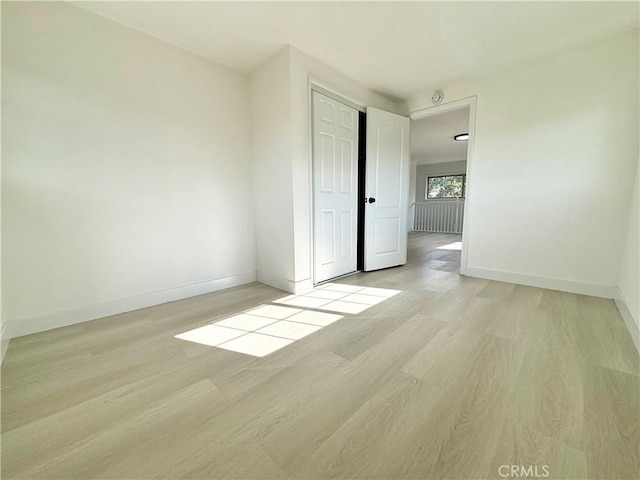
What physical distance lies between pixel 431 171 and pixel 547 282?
7156mm

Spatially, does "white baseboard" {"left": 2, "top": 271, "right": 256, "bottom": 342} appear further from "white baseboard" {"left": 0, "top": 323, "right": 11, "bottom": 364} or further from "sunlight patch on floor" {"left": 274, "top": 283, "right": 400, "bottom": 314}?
"sunlight patch on floor" {"left": 274, "top": 283, "right": 400, "bottom": 314}

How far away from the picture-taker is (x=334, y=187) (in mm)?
2924

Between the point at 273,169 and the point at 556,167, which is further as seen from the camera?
the point at 273,169

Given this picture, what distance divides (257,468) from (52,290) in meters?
2.05

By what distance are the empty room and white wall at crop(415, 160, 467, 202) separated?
590 centimetres

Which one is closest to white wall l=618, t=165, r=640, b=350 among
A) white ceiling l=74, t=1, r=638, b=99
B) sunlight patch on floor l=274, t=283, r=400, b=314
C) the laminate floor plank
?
the laminate floor plank

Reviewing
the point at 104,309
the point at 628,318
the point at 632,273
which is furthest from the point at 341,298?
the point at 632,273

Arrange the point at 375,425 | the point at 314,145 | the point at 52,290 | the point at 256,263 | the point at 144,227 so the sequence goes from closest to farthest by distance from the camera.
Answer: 1. the point at 375,425
2. the point at 52,290
3. the point at 144,227
4. the point at 314,145
5. the point at 256,263

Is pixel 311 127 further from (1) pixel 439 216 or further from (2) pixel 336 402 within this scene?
(1) pixel 439 216

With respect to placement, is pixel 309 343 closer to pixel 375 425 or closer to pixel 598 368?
pixel 375 425

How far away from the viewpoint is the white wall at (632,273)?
171cm

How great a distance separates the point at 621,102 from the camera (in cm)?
223

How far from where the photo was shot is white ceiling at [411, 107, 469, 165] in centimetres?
455

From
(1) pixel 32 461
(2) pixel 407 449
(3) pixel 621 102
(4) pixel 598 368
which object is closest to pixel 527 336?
(4) pixel 598 368
